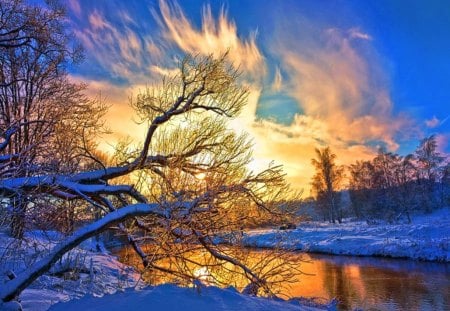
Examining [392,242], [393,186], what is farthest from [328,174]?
[392,242]

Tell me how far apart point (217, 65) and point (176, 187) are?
360 centimetres

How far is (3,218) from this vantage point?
19.7ft

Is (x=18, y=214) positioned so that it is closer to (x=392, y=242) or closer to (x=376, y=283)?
(x=376, y=283)

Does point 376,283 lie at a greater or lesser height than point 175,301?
lesser

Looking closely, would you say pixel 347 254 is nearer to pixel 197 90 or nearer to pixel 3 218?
pixel 197 90

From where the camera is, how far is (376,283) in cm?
1611

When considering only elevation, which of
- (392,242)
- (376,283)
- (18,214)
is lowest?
(376,283)

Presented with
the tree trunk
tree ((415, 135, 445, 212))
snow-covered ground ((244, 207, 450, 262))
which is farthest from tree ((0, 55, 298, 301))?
tree ((415, 135, 445, 212))

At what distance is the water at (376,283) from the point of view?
41.3ft

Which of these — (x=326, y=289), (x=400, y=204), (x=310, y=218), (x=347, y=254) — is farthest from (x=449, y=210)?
(x=310, y=218)

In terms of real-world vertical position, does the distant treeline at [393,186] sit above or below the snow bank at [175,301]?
above

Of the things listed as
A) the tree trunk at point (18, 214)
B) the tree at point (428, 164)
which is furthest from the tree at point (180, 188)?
the tree at point (428, 164)

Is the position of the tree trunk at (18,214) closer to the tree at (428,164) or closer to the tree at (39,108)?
the tree at (39,108)

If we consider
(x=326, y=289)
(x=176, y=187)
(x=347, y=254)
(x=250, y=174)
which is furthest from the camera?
(x=347, y=254)
